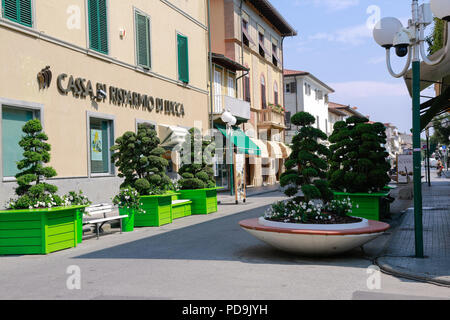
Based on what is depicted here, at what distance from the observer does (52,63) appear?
1316 cm

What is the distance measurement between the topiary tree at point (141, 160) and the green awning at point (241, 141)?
13.1 m

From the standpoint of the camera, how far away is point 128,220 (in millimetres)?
11484

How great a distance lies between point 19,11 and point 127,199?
5.61 metres

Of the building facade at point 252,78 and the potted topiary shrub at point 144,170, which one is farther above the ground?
the building facade at point 252,78

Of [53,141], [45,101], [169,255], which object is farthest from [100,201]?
[169,255]

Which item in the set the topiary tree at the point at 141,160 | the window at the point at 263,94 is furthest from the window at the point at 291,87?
the topiary tree at the point at 141,160

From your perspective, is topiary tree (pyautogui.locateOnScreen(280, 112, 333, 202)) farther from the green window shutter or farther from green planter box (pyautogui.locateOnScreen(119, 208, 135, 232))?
the green window shutter

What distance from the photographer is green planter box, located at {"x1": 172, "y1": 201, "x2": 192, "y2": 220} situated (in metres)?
14.1

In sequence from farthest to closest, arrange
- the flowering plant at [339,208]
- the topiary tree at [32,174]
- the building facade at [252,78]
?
the building facade at [252,78] → the topiary tree at [32,174] → the flowering plant at [339,208]

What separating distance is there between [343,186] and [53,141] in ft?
26.3

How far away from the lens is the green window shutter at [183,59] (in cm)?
2100

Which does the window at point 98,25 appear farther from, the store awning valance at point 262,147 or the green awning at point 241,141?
the store awning valance at point 262,147

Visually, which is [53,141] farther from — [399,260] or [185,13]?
[185,13]

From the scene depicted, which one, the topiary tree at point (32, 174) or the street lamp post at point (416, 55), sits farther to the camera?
the topiary tree at point (32, 174)
